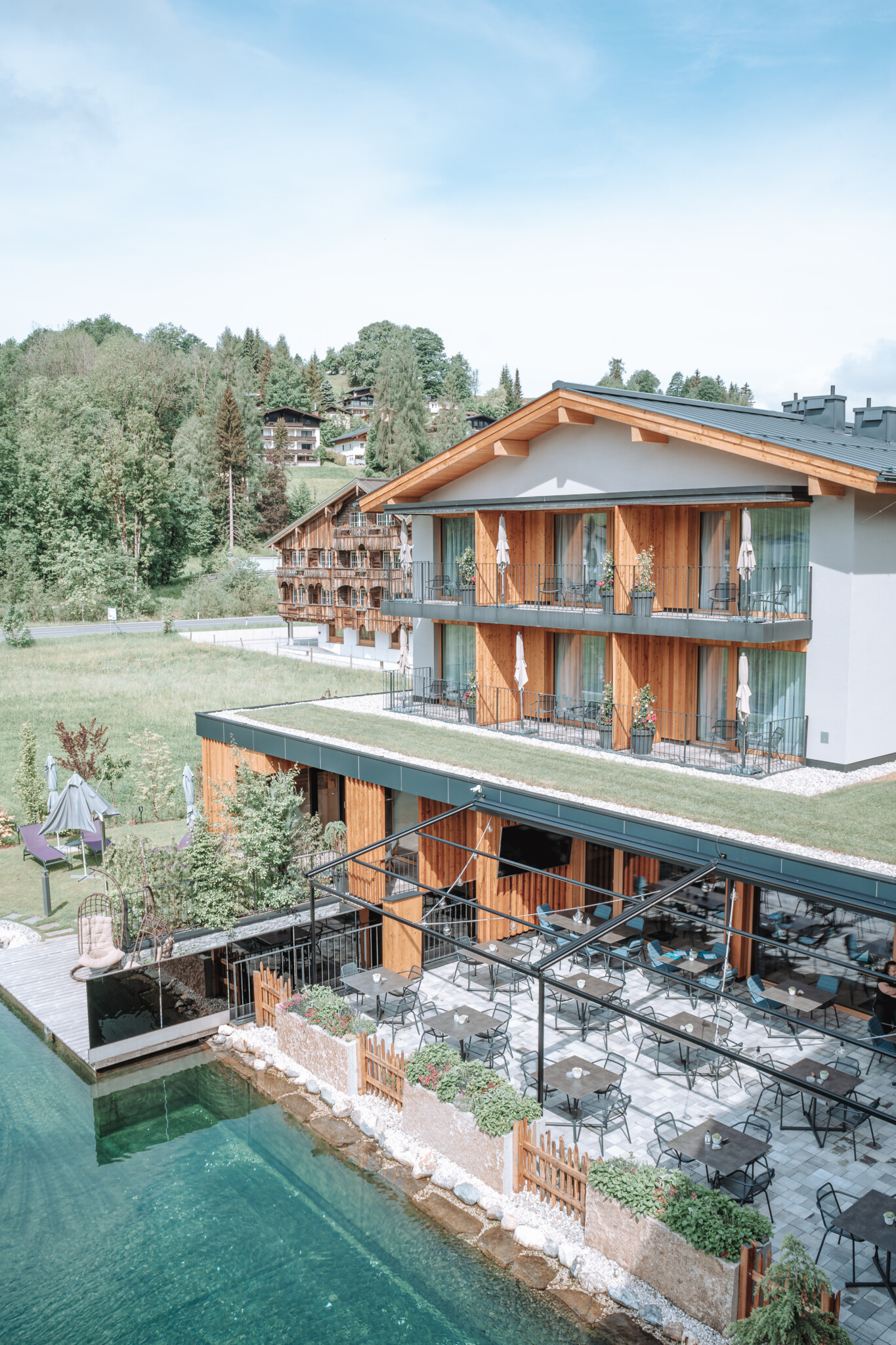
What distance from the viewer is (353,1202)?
37.1ft

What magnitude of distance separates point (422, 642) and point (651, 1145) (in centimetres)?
1561

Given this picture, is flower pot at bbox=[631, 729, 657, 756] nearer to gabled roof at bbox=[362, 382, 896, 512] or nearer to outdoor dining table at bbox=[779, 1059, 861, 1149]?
gabled roof at bbox=[362, 382, 896, 512]

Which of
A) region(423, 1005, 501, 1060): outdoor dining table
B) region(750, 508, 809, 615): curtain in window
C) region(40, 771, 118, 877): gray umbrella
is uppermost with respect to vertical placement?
region(750, 508, 809, 615): curtain in window

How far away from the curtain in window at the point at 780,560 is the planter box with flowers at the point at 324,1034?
10126 millimetres

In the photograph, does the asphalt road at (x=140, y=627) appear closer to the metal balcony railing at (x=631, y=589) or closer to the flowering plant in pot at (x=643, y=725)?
the metal balcony railing at (x=631, y=589)

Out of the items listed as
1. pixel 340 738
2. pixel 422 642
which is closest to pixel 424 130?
pixel 422 642

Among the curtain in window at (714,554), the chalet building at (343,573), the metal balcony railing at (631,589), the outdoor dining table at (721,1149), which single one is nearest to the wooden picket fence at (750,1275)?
the outdoor dining table at (721,1149)

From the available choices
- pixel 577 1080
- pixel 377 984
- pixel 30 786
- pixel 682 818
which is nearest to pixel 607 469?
pixel 682 818

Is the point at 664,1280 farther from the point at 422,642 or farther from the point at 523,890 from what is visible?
the point at 422,642

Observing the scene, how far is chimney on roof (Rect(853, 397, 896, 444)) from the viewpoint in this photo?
22.8m

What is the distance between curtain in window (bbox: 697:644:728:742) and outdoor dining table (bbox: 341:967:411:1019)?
316 inches

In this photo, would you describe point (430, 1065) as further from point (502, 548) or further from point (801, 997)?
point (502, 548)

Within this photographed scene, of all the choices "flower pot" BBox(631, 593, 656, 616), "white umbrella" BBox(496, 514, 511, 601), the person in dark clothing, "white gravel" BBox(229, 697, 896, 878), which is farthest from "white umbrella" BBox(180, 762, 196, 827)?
the person in dark clothing

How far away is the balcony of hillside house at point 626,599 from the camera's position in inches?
672
